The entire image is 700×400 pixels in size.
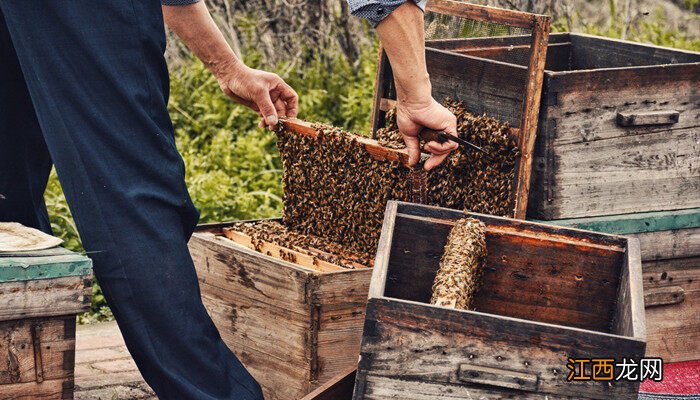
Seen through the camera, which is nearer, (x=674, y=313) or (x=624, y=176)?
(x=624, y=176)

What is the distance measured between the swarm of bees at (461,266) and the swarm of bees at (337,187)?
466 mm

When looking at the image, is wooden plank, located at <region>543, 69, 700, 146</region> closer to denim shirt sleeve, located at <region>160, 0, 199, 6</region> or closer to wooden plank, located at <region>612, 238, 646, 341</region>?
wooden plank, located at <region>612, 238, 646, 341</region>

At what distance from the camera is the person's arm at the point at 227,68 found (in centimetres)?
319

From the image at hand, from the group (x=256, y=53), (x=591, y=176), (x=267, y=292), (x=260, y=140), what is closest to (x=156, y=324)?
(x=267, y=292)

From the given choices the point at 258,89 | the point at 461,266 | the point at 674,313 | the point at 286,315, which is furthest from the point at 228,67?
the point at 674,313

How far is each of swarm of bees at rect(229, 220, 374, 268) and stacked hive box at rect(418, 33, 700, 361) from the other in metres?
0.63

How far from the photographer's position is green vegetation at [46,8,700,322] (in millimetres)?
5020

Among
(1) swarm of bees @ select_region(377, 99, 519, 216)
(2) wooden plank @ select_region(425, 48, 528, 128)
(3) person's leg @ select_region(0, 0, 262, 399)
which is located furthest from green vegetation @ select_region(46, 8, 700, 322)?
(3) person's leg @ select_region(0, 0, 262, 399)

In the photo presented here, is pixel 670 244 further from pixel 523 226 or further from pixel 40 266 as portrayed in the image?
pixel 40 266

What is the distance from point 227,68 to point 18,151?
0.80 meters

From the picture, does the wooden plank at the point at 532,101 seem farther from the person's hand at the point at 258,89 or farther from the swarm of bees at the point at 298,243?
the person's hand at the point at 258,89

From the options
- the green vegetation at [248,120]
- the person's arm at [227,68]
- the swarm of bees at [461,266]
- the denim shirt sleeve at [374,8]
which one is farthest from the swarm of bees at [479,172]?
the green vegetation at [248,120]

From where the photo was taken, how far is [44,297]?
2408mm

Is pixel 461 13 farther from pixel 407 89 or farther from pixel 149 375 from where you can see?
pixel 149 375
